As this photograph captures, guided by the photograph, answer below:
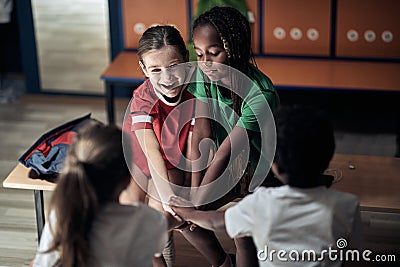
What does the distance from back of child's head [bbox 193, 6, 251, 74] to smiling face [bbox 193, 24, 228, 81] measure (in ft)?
0.04

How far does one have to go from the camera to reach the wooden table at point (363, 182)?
8.95ft

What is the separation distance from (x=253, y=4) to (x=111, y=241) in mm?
2610

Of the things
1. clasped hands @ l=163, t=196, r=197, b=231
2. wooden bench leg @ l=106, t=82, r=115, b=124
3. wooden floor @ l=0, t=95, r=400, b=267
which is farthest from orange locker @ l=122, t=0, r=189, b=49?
clasped hands @ l=163, t=196, r=197, b=231

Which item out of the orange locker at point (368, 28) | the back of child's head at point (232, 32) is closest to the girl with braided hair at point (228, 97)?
the back of child's head at point (232, 32)

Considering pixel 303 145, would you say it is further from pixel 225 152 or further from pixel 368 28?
pixel 368 28

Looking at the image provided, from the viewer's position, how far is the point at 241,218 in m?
1.99

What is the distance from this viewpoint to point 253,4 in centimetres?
424

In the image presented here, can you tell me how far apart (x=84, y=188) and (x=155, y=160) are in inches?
28.4

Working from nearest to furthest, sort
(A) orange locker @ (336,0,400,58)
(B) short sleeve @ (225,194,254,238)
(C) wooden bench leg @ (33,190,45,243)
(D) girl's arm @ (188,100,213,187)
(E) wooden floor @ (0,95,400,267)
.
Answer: (B) short sleeve @ (225,194,254,238) < (D) girl's arm @ (188,100,213,187) < (C) wooden bench leg @ (33,190,45,243) < (E) wooden floor @ (0,95,400,267) < (A) orange locker @ (336,0,400,58)

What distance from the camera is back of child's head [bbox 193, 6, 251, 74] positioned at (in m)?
2.50

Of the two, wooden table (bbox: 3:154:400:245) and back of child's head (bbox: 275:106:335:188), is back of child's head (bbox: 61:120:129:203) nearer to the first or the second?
back of child's head (bbox: 275:106:335:188)

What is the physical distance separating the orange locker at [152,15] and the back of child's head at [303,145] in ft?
8.20

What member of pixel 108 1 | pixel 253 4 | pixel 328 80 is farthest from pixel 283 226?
pixel 108 1

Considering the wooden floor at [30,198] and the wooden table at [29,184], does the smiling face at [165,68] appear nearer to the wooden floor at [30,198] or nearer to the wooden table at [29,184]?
the wooden table at [29,184]
